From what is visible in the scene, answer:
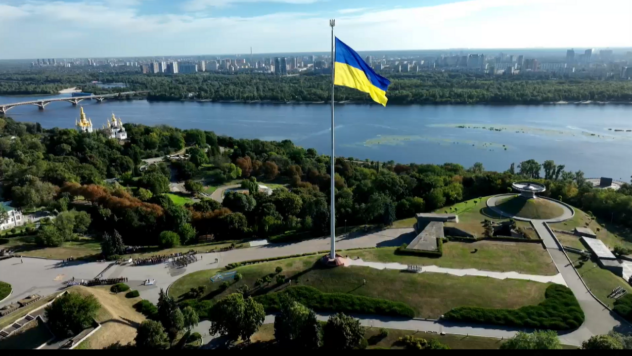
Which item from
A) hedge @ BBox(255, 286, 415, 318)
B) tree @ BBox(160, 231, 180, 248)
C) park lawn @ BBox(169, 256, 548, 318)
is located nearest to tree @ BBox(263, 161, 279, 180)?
tree @ BBox(160, 231, 180, 248)

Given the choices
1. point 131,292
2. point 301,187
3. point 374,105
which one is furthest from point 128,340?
point 374,105

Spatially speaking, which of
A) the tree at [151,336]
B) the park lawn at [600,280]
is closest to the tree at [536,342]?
the park lawn at [600,280]

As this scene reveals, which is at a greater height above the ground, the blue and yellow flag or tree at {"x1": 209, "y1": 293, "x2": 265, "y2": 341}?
the blue and yellow flag

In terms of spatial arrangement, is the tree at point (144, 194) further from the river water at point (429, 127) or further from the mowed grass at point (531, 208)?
the river water at point (429, 127)

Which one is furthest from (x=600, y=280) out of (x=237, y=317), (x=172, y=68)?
(x=172, y=68)

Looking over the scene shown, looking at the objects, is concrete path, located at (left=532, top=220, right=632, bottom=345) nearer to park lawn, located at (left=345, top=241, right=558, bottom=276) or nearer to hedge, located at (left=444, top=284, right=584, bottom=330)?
hedge, located at (left=444, top=284, right=584, bottom=330)

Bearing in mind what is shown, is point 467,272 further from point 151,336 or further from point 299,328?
point 151,336

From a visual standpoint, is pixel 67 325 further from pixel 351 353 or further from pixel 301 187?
pixel 301 187
